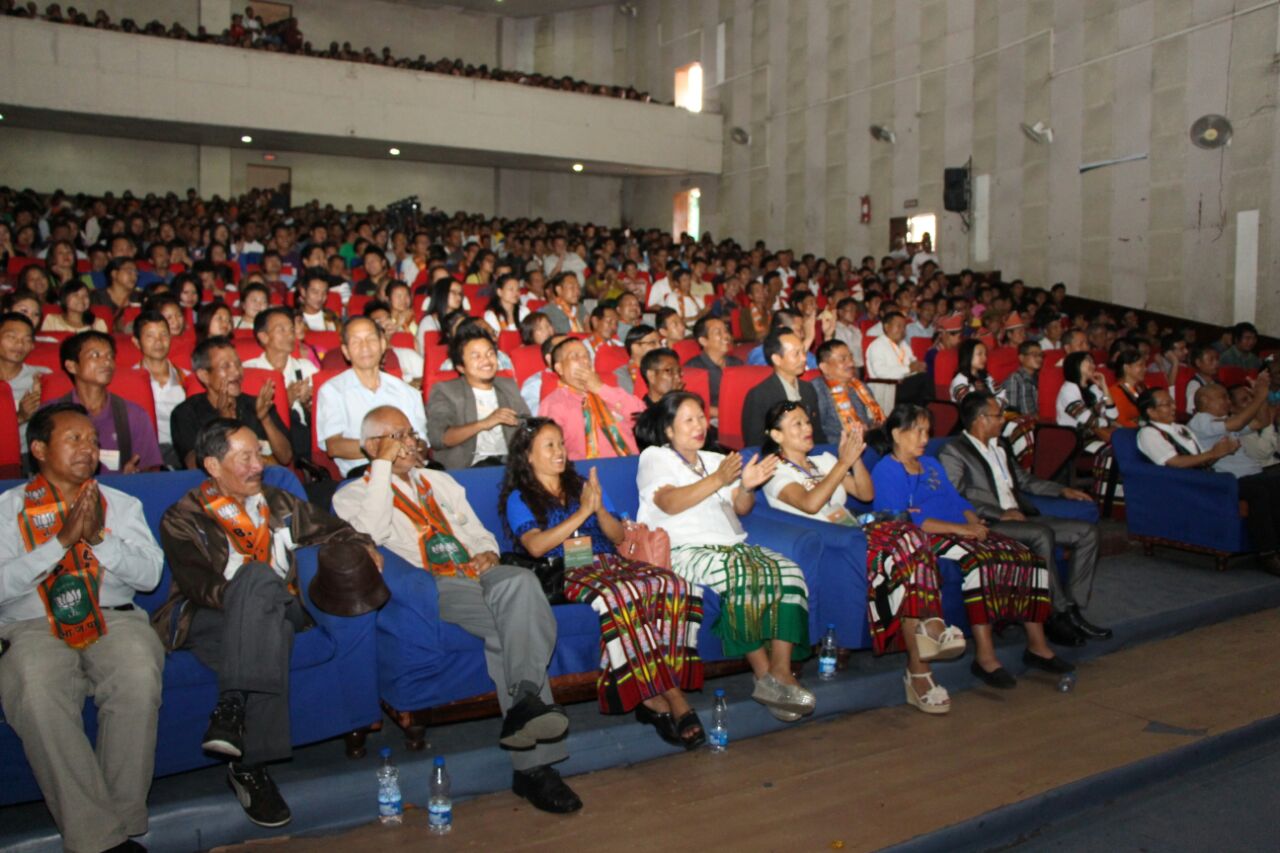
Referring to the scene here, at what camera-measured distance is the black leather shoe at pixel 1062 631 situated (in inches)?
147

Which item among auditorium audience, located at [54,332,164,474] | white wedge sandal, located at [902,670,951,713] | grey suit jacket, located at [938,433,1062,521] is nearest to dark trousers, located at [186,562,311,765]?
auditorium audience, located at [54,332,164,474]

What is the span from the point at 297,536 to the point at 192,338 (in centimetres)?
282

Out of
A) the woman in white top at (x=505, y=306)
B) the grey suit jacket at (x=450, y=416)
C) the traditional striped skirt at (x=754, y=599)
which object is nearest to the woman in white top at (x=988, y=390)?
the woman in white top at (x=505, y=306)

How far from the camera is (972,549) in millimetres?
3482

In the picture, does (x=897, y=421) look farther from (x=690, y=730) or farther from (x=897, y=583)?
(x=690, y=730)

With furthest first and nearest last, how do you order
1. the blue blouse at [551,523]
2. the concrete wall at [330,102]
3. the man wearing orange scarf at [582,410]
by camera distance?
the concrete wall at [330,102]
the man wearing orange scarf at [582,410]
the blue blouse at [551,523]

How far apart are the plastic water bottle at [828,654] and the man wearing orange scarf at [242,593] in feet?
4.83

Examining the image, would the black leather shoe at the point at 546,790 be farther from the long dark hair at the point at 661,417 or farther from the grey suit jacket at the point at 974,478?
the grey suit jacket at the point at 974,478

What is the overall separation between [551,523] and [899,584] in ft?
3.67

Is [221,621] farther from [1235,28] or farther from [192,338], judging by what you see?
[1235,28]

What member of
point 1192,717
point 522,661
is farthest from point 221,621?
point 1192,717

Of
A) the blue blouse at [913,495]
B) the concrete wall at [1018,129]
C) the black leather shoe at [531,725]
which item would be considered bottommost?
the black leather shoe at [531,725]

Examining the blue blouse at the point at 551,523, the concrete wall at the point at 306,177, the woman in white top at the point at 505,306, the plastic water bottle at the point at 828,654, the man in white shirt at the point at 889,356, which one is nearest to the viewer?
the blue blouse at the point at 551,523

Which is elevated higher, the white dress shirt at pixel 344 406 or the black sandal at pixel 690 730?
the white dress shirt at pixel 344 406
